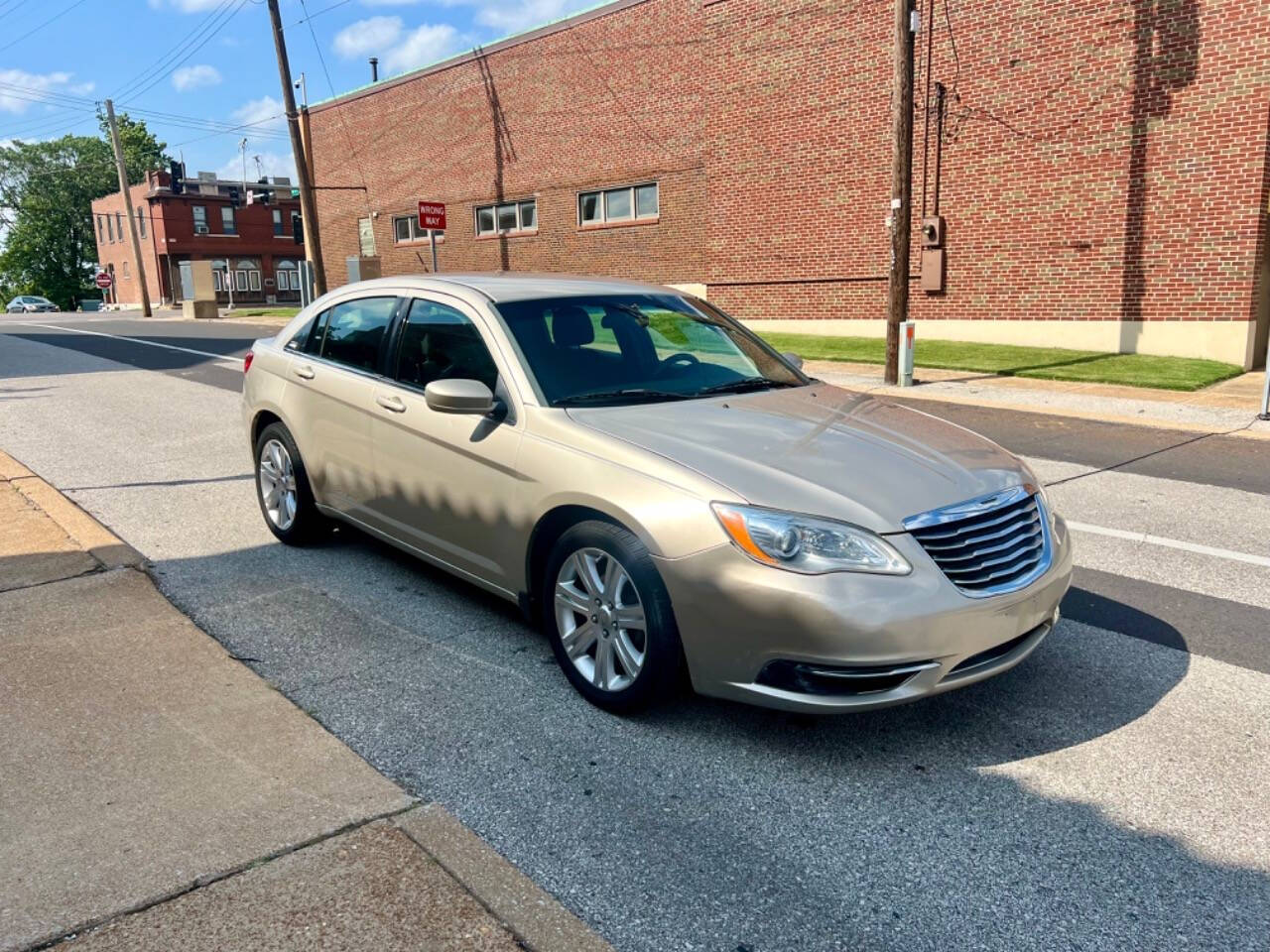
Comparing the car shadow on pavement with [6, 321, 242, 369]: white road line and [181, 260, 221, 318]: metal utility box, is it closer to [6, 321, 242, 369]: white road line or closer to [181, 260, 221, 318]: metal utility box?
[6, 321, 242, 369]: white road line

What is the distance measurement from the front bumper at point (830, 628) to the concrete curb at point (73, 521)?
3777 mm

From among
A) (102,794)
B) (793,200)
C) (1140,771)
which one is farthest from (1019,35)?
(102,794)

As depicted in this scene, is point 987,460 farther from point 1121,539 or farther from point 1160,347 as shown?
point 1160,347

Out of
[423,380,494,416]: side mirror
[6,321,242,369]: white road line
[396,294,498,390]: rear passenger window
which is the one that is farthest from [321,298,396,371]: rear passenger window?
[6,321,242,369]: white road line

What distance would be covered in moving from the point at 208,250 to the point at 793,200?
184 ft

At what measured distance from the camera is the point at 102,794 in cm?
323

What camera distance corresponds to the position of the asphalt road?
2723 mm

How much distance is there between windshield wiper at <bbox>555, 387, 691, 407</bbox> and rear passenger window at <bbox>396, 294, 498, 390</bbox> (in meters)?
0.41

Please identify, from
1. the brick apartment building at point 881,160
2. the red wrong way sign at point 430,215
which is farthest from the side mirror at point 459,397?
the red wrong way sign at point 430,215

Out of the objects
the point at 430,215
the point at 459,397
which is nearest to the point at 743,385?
the point at 459,397

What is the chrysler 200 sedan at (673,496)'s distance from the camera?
10.9 ft

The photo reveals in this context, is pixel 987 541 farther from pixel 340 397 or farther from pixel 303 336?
pixel 303 336

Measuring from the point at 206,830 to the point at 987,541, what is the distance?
8.93 feet

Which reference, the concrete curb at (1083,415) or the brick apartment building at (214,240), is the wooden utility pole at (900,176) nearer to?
the concrete curb at (1083,415)
